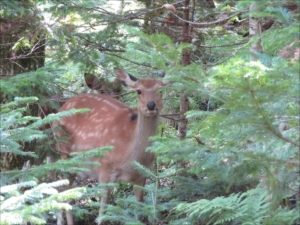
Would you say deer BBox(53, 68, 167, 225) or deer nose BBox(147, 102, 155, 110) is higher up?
deer nose BBox(147, 102, 155, 110)

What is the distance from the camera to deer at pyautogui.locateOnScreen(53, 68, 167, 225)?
7777 mm

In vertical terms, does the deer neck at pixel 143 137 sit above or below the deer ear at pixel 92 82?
below

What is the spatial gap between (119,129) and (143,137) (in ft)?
2.16

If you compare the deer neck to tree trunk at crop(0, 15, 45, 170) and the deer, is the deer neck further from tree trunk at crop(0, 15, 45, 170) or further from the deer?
tree trunk at crop(0, 15, 45, 170)

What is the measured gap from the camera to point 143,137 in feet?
26.2

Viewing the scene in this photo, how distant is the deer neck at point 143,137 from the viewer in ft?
25.9

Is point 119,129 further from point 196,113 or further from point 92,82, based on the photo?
point 196,113

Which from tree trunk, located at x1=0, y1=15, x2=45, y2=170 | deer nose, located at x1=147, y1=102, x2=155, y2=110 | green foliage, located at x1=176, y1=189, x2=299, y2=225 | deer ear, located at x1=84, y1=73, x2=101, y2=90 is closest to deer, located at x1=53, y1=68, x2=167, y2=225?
deer nose, located at x1=147, y1=102, x2=155, y2=110

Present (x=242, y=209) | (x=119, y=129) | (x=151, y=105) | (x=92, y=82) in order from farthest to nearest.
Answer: (x=92, y=82) → (x=119, y=129) → (x=151, y=105) → (x=242, y=209)

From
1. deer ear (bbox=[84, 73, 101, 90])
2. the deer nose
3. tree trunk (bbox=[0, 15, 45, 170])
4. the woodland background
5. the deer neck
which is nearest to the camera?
the woodland background

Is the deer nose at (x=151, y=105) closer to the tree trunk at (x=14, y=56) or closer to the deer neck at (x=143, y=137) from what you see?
the deer neck at (x=143, y=137)

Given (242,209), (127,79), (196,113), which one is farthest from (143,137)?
(242,209)

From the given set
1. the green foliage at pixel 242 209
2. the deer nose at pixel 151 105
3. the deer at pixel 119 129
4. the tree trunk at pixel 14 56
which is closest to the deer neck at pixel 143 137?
the deer at pixel 119 129

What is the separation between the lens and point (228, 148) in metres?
4.65
